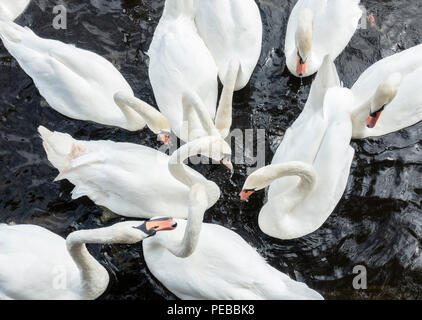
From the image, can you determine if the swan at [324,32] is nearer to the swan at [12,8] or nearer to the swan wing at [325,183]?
the swan wing at [325,183]

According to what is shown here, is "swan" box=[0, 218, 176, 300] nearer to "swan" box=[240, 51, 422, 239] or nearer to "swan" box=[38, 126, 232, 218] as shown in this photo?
"swan" box=[38, 126, 232, 218]

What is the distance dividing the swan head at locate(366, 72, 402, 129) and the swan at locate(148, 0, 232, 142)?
4.54 ft

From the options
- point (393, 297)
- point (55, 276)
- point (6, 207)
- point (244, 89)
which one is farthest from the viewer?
point (244, 89)

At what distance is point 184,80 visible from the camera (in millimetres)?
6555

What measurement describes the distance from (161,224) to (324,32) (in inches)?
113

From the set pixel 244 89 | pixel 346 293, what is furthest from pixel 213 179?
pixel 346 293

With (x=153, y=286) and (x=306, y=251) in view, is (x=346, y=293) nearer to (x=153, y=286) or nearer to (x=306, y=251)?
(x=306, y=251)

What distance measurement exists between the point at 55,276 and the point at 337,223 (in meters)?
2.74

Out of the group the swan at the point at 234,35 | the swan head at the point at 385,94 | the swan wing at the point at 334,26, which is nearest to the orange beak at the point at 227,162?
the swan at the point at 234,35

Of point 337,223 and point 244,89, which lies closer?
point 337,223

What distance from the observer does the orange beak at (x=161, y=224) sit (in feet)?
17.3

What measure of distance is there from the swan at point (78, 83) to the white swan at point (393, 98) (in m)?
1.93

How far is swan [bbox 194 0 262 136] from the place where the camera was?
676 centimetres
